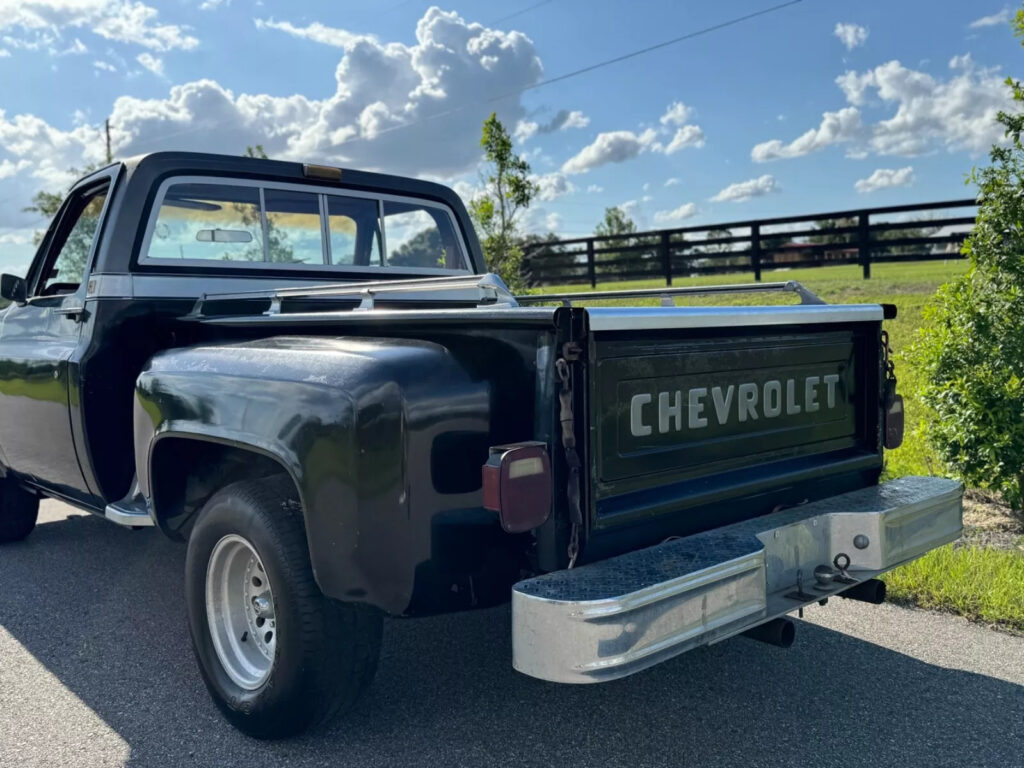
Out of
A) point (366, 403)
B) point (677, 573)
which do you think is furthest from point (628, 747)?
point (366, 403)

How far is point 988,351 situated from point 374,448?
4.08m

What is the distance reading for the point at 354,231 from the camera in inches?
182

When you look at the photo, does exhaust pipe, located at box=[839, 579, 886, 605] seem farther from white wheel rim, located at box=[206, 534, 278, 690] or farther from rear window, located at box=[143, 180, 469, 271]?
rear window, located at box=[143, 180, 469, 271]

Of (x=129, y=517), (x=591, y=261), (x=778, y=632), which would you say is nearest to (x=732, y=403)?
(x=778, y=632)

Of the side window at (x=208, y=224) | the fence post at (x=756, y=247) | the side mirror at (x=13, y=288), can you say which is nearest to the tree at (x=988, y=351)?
the side window at (x=208, y=224)

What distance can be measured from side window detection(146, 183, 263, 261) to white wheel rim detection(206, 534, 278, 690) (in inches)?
64.6

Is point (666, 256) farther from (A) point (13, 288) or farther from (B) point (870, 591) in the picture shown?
(B) point (870, 591)

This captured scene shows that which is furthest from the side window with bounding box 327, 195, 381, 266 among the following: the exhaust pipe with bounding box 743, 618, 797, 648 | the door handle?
the exhaust pipe with bounding box 743, 618, 797, 648

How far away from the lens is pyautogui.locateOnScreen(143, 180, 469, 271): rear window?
13.1 feet

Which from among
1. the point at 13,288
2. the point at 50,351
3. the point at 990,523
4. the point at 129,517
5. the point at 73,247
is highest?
the point at 73,247

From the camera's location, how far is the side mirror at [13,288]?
169 inches

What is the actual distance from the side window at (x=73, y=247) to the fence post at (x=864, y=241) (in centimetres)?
1179

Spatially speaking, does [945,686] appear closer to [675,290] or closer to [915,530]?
[915,530]

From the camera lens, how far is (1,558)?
4.98m
